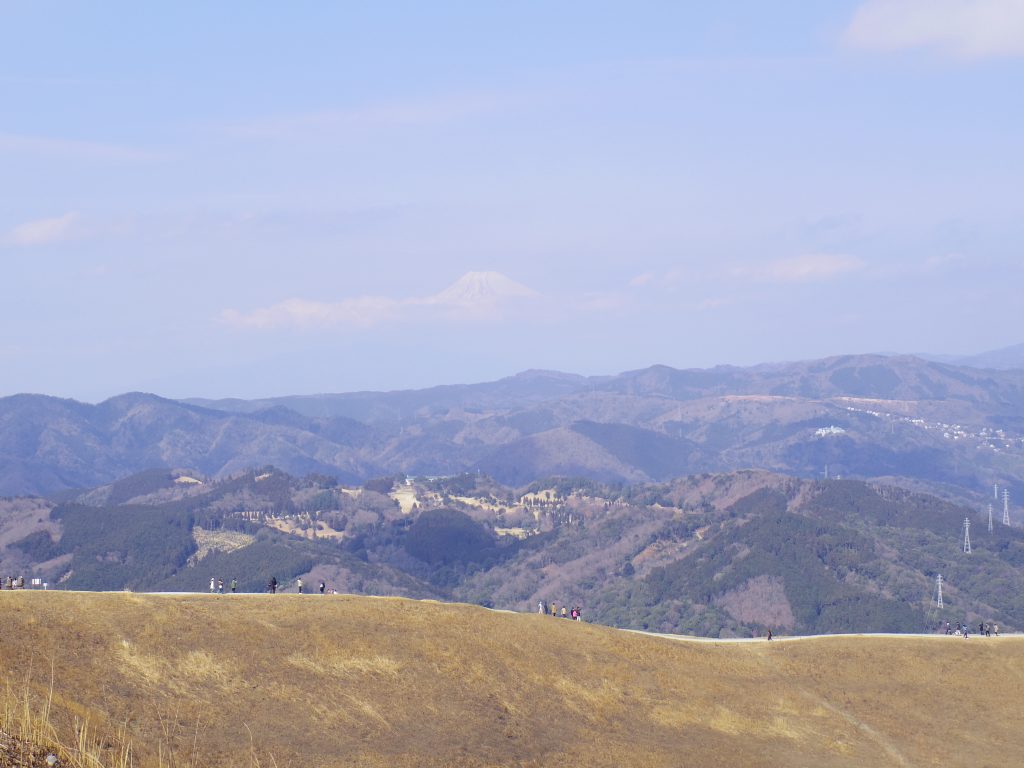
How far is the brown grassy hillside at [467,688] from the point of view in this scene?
60156 mm

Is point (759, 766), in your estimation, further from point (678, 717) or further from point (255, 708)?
point (255, 708)

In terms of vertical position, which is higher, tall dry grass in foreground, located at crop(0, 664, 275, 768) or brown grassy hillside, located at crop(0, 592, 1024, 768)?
tall dry grass in foreground, located at crop(0, 664, 275, 768)

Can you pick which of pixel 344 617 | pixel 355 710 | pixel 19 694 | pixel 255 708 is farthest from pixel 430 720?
pixel 19 694

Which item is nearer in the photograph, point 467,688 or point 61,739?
point 61,739

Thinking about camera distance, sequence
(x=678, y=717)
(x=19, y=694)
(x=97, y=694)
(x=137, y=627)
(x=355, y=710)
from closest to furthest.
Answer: (x=19, y=694)
(x=97, y=694)
(x=355, y=710)
(x=137, y=627)
(x=678, y=717)

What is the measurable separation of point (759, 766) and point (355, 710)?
24758mm

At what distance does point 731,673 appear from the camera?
8638cm

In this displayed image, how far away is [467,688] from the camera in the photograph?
73688mm

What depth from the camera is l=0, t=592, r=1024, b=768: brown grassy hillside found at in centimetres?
6016

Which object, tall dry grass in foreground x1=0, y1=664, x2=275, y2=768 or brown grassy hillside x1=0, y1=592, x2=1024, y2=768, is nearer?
tall dry grass in foreground x1=0, y1=664, x2=275, y2=768

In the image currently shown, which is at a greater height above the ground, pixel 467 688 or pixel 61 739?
pixel 61 739

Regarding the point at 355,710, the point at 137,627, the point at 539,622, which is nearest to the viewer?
the point at 355,710

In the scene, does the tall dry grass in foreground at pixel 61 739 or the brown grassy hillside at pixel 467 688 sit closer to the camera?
the tall dry grass in foreground at pixel 61 739

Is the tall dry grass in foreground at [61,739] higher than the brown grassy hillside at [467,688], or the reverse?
the tall dry grass in foreground at [61,739]
